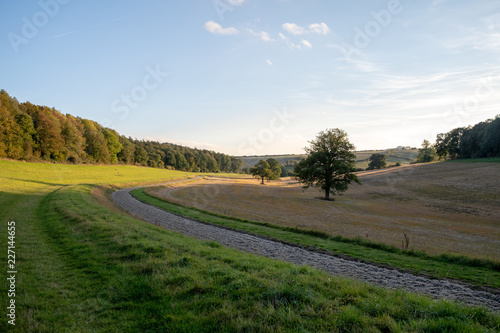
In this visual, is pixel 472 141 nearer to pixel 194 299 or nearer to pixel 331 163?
pixel 331 163

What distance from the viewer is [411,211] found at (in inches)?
1367

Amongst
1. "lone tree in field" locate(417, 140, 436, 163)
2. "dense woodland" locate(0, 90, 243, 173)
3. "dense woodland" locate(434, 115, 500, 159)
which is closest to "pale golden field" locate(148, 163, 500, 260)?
"dense woodland" locate(434, 115, 500, 159)

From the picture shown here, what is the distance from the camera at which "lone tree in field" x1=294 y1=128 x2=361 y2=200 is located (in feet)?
153

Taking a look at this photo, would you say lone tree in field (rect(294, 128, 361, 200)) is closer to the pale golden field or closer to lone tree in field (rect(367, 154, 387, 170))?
the pale golden field

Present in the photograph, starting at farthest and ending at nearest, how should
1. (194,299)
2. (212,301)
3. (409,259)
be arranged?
(409,259) → (194,299) → (212,301)

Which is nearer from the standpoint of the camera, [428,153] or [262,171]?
[262,171]

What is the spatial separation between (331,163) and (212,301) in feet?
153

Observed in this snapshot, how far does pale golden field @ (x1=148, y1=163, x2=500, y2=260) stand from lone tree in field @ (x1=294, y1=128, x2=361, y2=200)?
4.38 metres

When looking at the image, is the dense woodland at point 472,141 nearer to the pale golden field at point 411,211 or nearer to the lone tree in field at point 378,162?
the lone tree in field at point 378,162

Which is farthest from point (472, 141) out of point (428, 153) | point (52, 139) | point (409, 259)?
point (52, 139)

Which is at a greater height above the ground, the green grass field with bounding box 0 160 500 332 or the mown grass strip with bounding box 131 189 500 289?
the green grass field with bounding box 0 160 500 332

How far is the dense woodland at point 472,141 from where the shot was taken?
7466cm

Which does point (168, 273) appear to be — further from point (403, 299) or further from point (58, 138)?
point (58, 138)

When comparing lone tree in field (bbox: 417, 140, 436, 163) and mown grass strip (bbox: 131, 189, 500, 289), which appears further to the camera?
lone tree in field (bbox: 417, 140, 436, 163)
